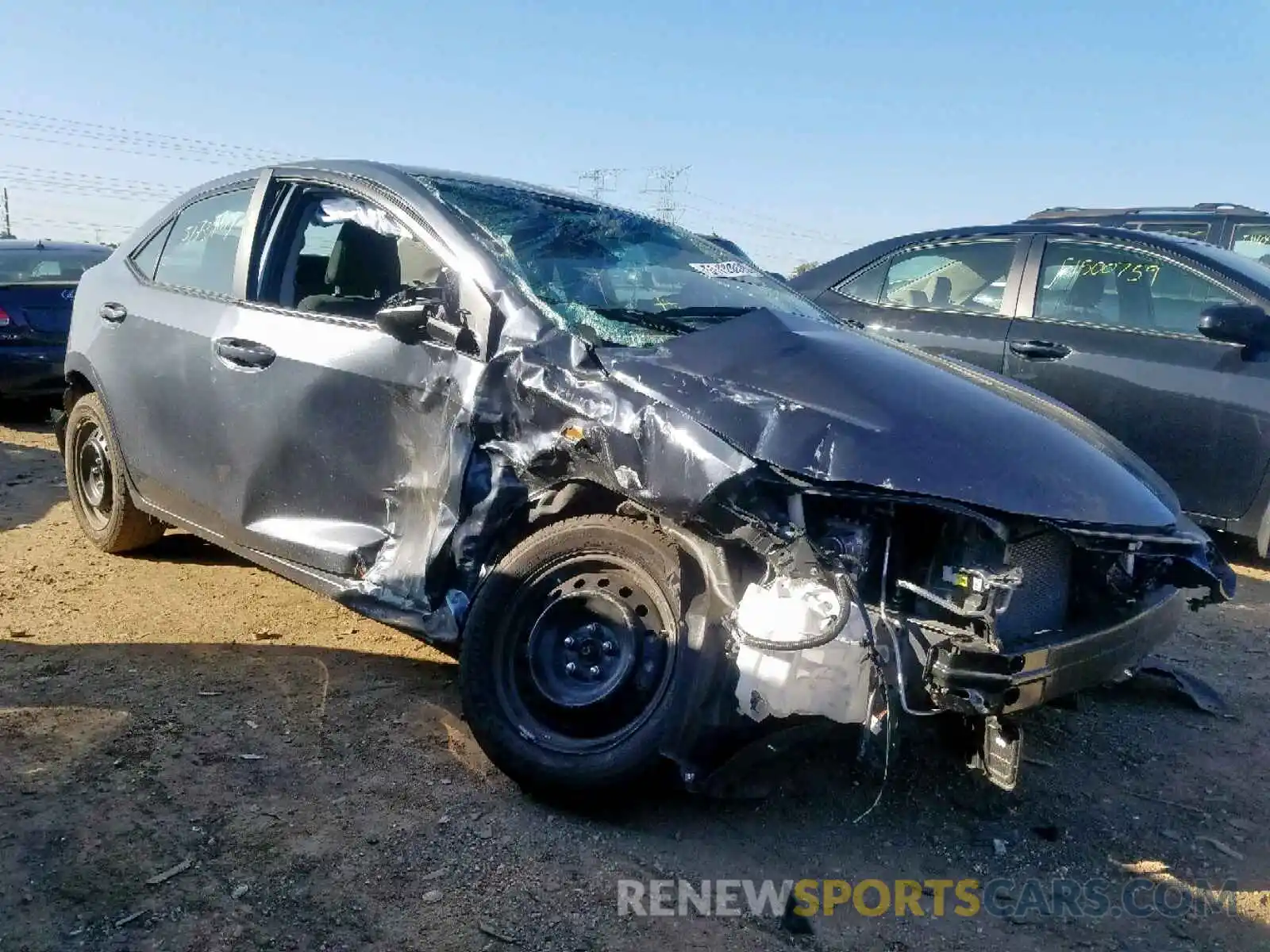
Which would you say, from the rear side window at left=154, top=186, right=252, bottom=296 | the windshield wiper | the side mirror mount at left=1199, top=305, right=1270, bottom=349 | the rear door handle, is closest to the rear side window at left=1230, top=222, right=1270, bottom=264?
the side mirror mount at left=1199, top=305, right=1270, bottom=349

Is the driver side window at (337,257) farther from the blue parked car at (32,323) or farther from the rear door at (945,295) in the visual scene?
the blue parked car at (32,323)

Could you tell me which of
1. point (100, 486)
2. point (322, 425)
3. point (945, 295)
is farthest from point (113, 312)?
point (945, 295)

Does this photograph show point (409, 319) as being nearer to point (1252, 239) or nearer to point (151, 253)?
point (151, 253)

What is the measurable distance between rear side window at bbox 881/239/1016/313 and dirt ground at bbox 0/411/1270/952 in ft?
8.67

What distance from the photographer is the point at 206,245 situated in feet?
13.9

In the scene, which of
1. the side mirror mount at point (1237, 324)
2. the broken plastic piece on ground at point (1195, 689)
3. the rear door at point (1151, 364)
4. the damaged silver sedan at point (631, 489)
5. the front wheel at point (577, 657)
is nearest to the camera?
the damaged silver sedan at point (631, 489)

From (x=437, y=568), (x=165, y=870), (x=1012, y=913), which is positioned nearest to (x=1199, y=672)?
(x=1012, y=913)

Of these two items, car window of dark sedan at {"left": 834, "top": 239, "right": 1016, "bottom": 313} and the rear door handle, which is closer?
the rear door handle

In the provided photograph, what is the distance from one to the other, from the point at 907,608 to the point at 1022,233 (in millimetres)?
4050

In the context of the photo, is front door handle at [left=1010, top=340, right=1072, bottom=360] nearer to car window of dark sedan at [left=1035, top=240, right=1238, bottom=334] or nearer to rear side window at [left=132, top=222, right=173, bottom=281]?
car window of dark sedan at [left=1035, top=240, right=1238, bottom=334]

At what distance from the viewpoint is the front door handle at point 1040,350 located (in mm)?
5641

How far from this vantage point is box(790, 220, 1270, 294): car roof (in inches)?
219

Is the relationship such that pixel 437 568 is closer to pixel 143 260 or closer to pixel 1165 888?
pixel 1165 888

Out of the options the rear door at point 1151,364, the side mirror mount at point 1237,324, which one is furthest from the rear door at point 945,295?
the side mirror mount at point 1237,324
